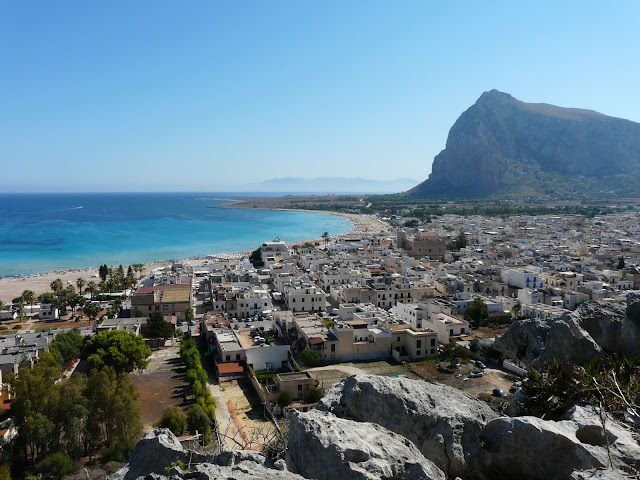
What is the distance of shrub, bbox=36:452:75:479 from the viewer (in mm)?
16859

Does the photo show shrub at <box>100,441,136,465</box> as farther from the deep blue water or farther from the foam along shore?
the deep blue water

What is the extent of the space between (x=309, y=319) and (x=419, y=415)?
26752mm

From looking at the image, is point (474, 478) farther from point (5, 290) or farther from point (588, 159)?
point (588, 159)

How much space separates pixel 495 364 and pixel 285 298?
63.2ft

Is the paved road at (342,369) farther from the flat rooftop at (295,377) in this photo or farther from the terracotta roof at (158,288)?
the terracotta roof at (158,288)

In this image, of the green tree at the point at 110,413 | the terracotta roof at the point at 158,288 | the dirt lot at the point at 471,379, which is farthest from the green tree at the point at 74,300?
the dirt lot at the point at 471,379

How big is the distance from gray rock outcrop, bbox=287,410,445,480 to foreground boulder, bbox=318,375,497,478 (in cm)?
131

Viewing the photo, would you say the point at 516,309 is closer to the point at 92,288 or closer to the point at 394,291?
the point at 394,291

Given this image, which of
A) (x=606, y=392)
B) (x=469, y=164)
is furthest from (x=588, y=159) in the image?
(x=606, y=392)

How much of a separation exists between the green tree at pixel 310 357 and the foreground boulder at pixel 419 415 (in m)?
20.5

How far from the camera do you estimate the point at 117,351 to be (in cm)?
2659

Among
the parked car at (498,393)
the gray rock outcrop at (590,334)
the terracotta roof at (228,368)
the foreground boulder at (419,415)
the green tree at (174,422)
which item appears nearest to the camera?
the foreground boulder at (419,415)

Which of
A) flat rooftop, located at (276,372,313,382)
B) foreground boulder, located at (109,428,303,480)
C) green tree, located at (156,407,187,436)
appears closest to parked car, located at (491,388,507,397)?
flat rooftop, located at (276,372,313,382)

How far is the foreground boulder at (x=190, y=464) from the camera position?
5.57 metres
